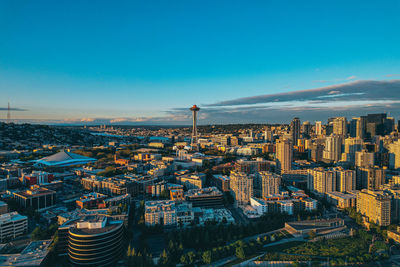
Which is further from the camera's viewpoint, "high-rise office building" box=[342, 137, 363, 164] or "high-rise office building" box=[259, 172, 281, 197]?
"high-rise office building" box=[342, 137, 363, 164]

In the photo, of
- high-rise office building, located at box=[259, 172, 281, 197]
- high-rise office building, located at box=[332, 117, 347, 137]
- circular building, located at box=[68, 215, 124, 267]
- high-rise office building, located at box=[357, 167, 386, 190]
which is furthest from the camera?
high-rise office building, located at box=[332, 117, 347, 137]

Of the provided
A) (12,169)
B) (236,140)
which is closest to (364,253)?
(12,169)

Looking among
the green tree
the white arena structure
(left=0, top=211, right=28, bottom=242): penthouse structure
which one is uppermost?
the white arena structure

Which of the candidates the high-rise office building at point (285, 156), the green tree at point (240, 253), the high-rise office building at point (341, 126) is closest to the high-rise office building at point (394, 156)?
the high-rise office building at point (285, 156)

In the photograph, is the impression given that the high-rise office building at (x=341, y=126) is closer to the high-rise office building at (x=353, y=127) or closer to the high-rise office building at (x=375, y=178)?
the high-rise office building at (x=353, y=127)

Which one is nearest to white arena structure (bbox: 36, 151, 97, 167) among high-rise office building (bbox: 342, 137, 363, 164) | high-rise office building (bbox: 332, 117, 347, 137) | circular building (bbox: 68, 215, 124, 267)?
circular building (bbox: 68, 215, 124, 267)

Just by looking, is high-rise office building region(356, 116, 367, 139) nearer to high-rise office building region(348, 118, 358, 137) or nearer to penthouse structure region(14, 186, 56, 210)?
high-rise office building region(348, 118, 358, 137)

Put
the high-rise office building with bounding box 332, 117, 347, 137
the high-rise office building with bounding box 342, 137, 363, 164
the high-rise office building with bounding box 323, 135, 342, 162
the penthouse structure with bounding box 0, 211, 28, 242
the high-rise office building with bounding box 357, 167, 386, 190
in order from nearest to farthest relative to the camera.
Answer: the penthouse structure with bounding box 0, 211, 28, 242 → the high-rise office building with bounding box 357, 167, 386, 190 → the high-rise office building with bounding box 342, 137, 363, 164 → the high-rise office building with bounding box 323, 135, 342, 162 → the high-rise office building with bounding box 332, 117, 347, 137

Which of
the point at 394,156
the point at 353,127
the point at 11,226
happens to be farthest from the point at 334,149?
the point at 11,226
